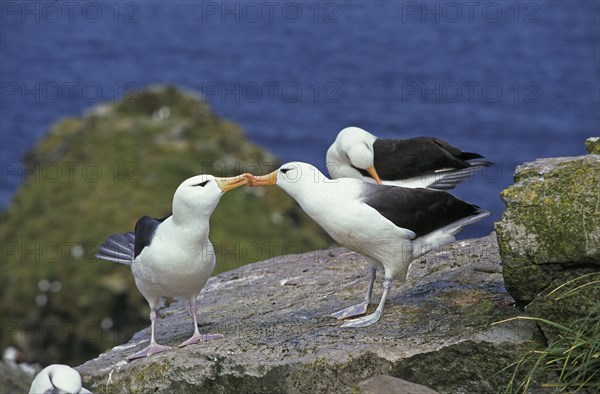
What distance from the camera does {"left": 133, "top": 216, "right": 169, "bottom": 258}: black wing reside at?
9039 mm

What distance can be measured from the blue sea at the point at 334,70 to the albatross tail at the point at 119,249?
1734cm

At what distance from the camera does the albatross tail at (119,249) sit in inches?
381

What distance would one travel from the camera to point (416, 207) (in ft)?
29.1

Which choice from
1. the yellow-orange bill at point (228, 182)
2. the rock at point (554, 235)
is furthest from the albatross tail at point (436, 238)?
the yellow-orange bill at point (228, 182)

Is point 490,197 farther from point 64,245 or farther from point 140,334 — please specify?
point 140,334

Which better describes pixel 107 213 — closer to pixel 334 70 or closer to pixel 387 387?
pixel 387 387

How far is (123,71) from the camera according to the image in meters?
50.6

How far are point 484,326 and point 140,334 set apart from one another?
367cm

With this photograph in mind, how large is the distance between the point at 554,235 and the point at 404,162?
14.6 ft

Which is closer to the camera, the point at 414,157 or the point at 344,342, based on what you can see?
the point at 344,342

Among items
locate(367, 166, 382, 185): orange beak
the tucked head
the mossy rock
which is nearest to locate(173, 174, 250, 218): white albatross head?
the tucked head

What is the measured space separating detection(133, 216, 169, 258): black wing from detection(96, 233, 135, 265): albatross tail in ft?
1.00

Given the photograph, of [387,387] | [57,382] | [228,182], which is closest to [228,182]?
[228,182]

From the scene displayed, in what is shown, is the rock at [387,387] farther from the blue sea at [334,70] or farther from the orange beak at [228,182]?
the blue sea at [334,70]
